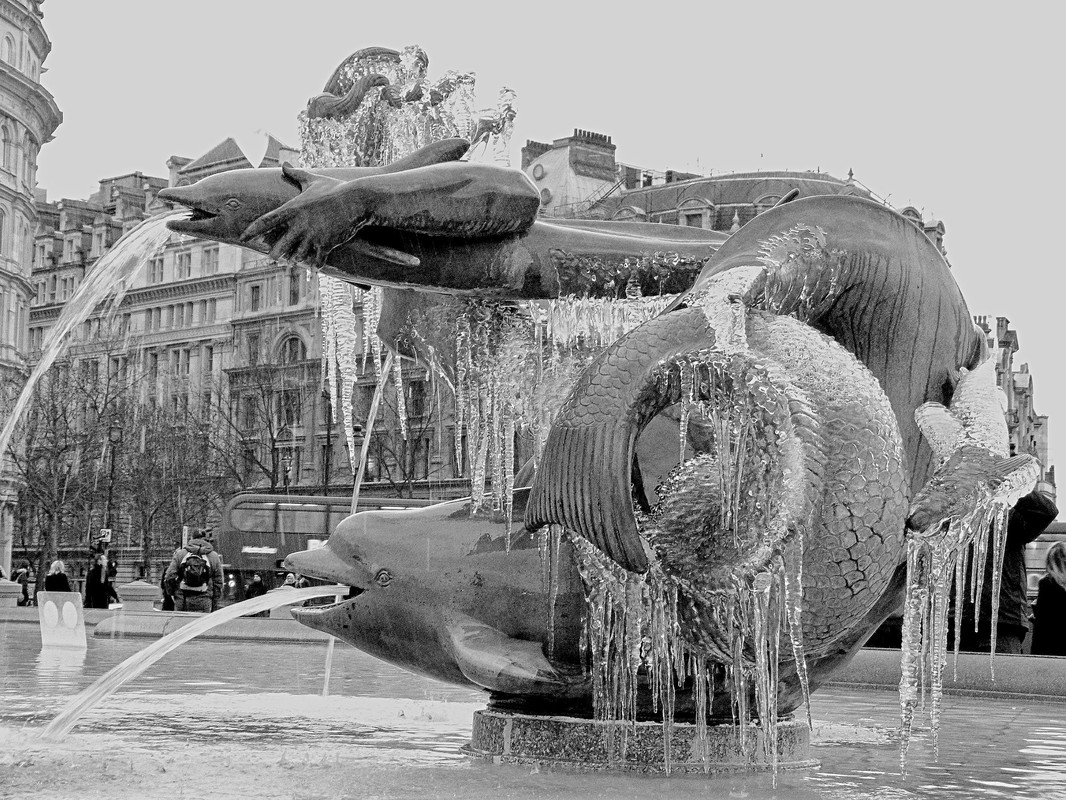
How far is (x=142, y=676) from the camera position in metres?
11.4

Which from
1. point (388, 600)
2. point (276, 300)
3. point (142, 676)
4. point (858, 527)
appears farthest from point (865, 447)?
point (276, 300)

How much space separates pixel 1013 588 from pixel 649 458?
10077mm

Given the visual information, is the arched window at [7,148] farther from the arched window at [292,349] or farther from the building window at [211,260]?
the building window at [211,260]

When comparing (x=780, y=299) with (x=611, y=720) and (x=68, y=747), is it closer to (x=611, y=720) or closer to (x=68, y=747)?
(x=611, y=720)

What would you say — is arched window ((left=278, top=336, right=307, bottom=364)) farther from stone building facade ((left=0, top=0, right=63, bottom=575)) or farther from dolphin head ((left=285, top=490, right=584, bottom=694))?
dolphin head ((left=285, top=490, right=584, bottom=694))

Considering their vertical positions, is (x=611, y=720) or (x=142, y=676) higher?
(x=611, y=720)

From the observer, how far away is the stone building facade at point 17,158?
2534 inches

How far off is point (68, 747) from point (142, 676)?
229 inches

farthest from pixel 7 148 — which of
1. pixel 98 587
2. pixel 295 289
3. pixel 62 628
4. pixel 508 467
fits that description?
pixel 508 467

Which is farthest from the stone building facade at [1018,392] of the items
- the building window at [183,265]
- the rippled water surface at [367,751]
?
the rippled water surface at [367,751]

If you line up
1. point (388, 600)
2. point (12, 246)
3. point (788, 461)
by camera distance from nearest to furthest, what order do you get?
point (788, 461) → point (388, 600) → point (12, 246)

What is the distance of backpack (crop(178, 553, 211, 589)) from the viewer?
2517 cm

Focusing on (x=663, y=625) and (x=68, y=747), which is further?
(x=68, y=747)

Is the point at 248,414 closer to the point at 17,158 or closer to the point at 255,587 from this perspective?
the point at 17,158
